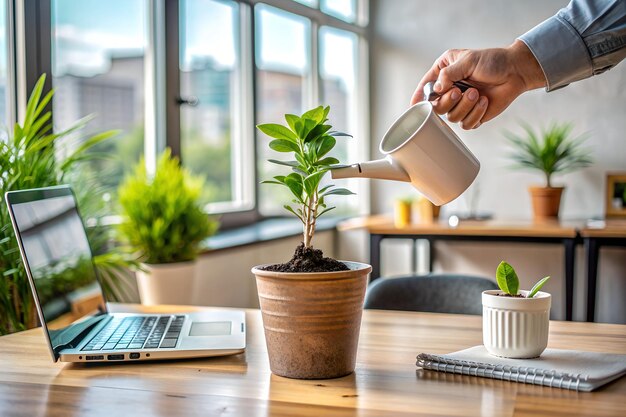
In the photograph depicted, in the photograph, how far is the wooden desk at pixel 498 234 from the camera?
3.91 m

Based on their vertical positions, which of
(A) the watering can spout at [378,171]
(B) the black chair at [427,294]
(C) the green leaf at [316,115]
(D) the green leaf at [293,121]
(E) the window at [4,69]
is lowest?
(B) the black chair at [427,294]

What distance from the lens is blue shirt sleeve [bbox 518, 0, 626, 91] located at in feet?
4.67

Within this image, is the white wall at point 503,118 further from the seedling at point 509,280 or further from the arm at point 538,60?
the seedling at point 509,280

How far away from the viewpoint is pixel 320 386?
47.5 inches

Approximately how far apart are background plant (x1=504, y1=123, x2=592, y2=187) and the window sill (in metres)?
1.38

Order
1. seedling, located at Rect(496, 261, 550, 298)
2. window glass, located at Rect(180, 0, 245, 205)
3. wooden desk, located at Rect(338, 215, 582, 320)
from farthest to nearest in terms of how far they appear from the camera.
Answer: window glass, located at Rect(180, 0, 245, 205)
wooden desk, located at Rect(338, 215, 582, 320)
seedling, located at Rect(496, 261, 550, 298)

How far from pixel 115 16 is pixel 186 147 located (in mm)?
783

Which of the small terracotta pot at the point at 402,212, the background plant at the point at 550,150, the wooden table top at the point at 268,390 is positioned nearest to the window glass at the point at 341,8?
the background plant at the point at 550,150

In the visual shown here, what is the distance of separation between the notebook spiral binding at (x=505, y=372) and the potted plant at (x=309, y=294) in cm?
14

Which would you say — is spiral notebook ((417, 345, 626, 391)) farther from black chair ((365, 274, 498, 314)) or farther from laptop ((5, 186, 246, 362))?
black chair ((365, 274, 498, 314))

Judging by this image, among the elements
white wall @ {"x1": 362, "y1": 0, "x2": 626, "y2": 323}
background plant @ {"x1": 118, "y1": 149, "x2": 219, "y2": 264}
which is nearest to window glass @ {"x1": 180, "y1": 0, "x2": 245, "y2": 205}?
background plant @ {"x1": 118, "y1": 149, "x2": 219, "y2": 264}

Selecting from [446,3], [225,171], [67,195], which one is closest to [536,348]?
[67,195]

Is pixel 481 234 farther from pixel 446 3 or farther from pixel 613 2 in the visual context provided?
pixel 613 2

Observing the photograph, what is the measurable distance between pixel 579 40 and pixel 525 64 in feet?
0.37
